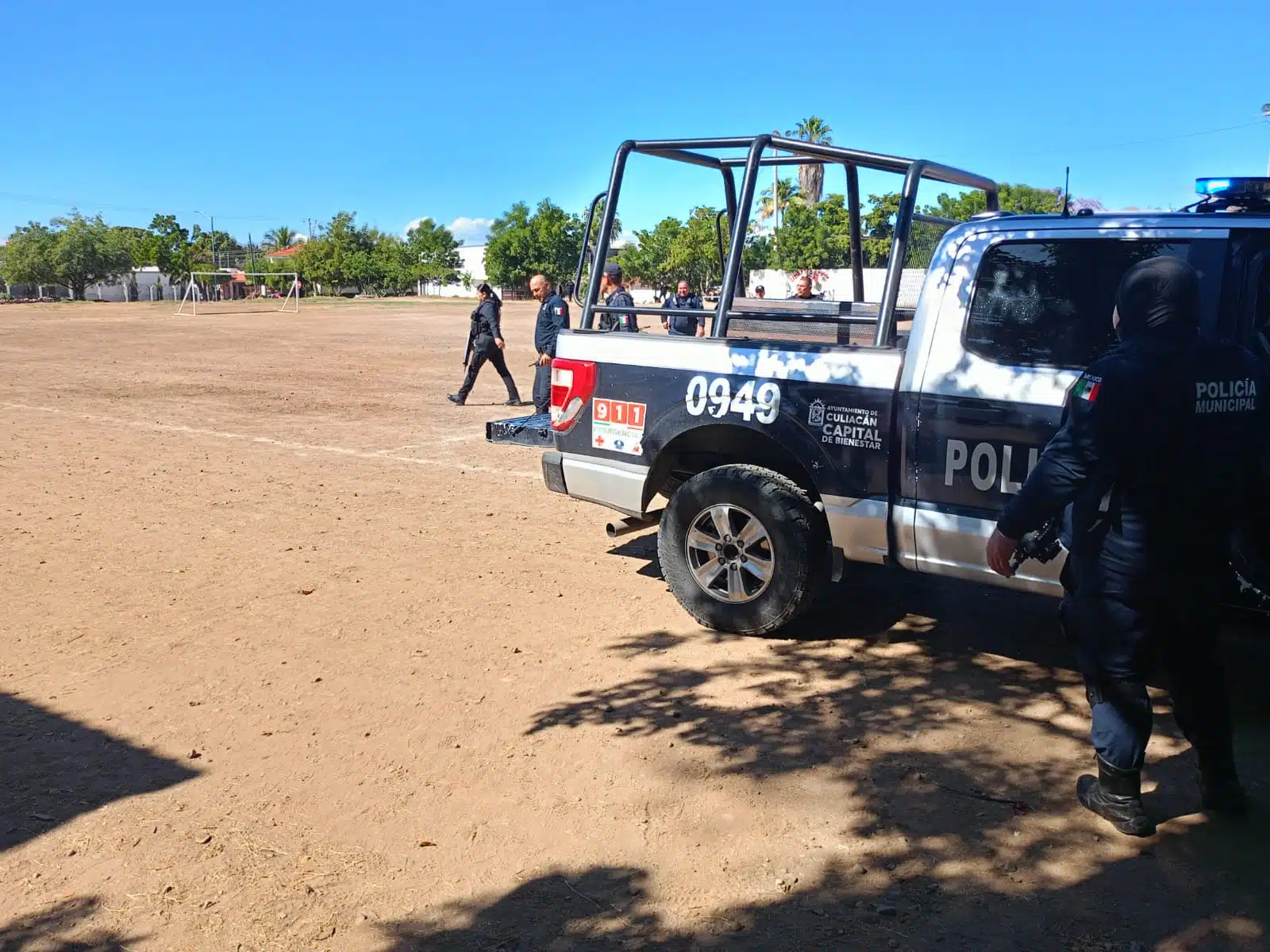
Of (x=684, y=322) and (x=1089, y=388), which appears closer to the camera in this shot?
(x=1089, y=388)

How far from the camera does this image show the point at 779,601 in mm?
5180

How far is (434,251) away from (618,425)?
114 metres

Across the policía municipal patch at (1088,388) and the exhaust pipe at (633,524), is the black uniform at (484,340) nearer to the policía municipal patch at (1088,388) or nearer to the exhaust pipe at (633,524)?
the exhaust pipe at (633,524)

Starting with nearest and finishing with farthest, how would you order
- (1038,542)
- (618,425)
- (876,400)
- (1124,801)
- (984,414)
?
(1124,801) < (1038,542) < (984,414) < (876,400) < (618,425)

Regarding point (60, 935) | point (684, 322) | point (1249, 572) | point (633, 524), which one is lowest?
point (60, 935)

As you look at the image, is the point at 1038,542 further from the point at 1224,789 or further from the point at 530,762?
the point at 530,762

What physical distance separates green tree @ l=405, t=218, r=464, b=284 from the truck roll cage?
108 metres

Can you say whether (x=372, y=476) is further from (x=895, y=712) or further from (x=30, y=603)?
(x=895, y=712)

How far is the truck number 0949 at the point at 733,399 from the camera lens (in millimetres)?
5078

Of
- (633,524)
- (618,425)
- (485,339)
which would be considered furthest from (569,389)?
(485,339)

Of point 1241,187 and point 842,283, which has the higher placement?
point 1241,187

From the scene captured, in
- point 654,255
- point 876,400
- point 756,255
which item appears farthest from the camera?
point 654,255

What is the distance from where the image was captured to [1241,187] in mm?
4539

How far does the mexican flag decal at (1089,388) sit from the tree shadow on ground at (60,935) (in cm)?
328
